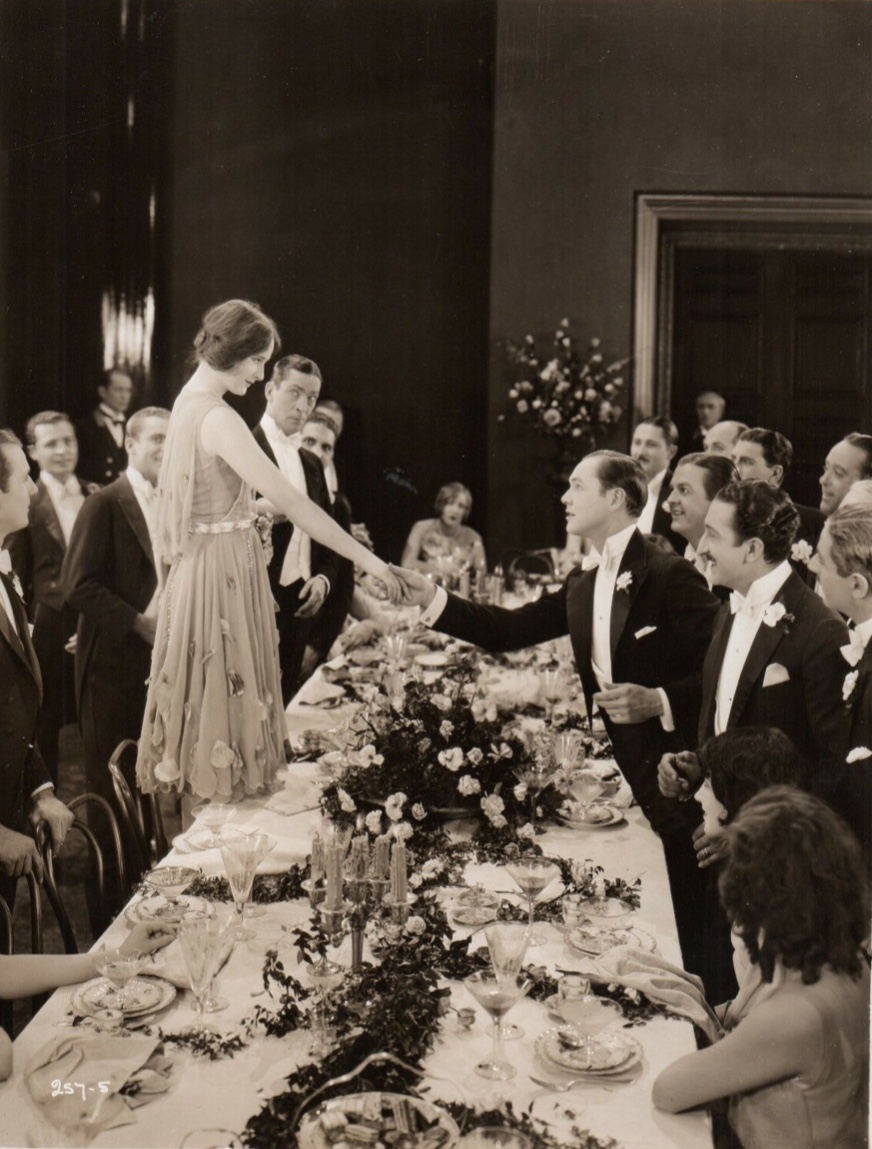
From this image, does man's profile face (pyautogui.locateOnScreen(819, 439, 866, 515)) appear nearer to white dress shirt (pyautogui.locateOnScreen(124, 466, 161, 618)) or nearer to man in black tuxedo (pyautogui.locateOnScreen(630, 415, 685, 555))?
man in black tuxedo (pyautogui.locateOnScreen(630, 415, 685, 555))

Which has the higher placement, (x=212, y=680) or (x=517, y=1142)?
(x=212, y=680)

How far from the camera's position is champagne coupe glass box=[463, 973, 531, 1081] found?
6.59 feet

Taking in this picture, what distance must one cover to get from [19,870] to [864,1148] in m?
2.08

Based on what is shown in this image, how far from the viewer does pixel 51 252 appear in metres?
3.52

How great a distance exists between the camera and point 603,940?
8.27 feet

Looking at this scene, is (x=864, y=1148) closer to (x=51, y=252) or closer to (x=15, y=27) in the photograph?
(x=51, y=252)

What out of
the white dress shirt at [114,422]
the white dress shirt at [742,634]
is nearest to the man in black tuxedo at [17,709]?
the white dress shirt at [114,422]

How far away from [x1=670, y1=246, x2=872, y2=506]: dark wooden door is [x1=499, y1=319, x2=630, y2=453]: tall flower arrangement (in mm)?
1802

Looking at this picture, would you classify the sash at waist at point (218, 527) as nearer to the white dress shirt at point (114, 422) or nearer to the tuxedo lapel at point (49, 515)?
the white dress shirt at point (114, 422)

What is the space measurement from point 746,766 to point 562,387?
4.51 meters

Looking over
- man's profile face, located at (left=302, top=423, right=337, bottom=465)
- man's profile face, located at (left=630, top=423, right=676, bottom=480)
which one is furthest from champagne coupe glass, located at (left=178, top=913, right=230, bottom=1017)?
man's profile face, located at (left=630, top=423, right=676, bottom=480)

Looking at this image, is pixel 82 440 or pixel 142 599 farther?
pixel 82 440

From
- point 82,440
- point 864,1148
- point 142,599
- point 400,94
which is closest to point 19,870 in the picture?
point 142,599

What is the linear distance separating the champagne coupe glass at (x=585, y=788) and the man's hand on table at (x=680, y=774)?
0.19m
